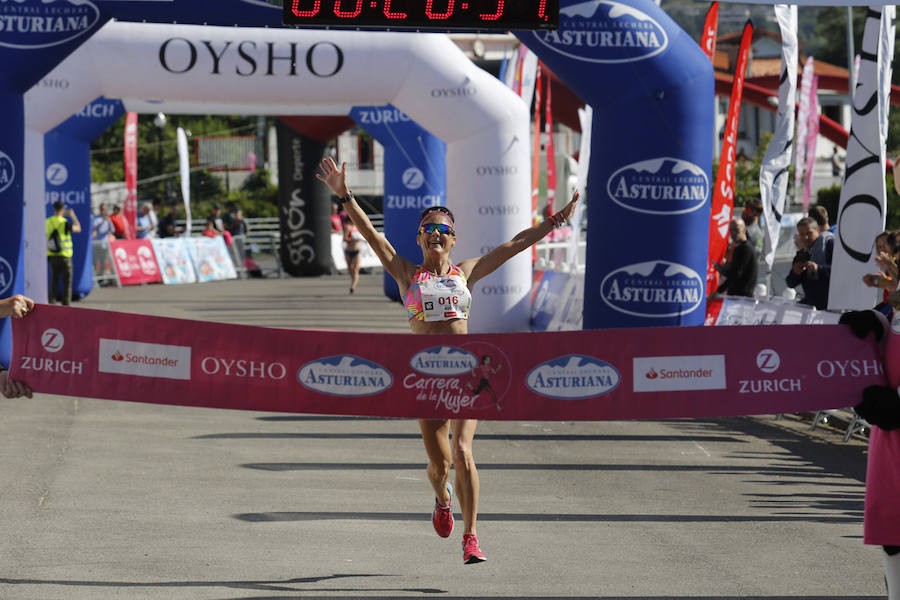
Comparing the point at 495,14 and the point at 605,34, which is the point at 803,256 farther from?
the point at 495,14

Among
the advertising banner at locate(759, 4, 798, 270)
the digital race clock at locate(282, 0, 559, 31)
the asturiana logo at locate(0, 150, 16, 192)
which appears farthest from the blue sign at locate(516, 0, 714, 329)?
the asturiana logo at locate(0, 150, 16, 192)

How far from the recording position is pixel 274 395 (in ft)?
23.5

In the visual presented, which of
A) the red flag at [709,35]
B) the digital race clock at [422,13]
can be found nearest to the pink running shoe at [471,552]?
the digital race clock at [422,13]

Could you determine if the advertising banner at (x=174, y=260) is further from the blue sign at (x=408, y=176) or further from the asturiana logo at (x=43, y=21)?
the asturiana logo at (x=43, y=21)

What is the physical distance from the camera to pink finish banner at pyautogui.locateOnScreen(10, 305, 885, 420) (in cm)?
695

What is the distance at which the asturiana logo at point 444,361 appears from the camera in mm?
7016

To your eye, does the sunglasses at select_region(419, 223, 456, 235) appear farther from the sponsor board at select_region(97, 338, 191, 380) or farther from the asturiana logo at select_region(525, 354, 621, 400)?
the sponsor board at select_region(97, 338, 191, 380)

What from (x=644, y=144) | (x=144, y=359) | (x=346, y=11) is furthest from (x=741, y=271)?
(x=144, y=359)

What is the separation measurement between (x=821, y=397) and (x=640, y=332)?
3.12ft

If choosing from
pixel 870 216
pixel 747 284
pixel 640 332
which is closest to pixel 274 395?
pixel 640 332

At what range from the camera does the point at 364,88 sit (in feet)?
61.3

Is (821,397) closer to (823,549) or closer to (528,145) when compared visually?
(823,549)

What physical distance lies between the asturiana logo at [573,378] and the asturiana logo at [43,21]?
7683mm

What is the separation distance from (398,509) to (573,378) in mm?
2306
